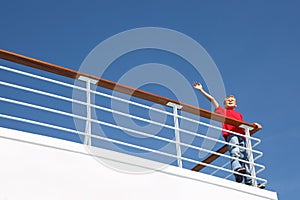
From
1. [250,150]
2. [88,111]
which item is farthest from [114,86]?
[250,150]

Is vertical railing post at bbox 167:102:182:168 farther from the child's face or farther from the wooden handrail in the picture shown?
the child's face

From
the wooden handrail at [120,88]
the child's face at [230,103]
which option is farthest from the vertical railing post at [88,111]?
the child's face at [230,103]

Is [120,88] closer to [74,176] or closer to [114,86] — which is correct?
[114,86]

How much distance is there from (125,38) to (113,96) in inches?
44.7

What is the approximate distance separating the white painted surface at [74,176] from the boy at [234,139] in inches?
20.2

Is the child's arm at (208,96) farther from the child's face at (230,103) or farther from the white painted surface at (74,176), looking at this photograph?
the white painted surface at (74,176)

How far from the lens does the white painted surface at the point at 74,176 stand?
349 cm

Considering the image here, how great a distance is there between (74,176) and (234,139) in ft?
6.32

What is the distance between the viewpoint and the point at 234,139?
5043mm

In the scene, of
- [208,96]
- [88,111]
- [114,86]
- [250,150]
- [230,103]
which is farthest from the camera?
[230,103]

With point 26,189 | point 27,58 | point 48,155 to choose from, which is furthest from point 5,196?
point 27,58

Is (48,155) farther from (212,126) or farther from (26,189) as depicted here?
(212,126)

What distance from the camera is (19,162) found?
3.54m

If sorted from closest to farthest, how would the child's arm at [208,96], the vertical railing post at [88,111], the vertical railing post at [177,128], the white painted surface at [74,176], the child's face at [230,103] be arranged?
1. the white painted surface at [74,176]
2. the vertical railing post at [88,111]
3. the vertical railing post at [177,128]
4. the child's arm at [208,96]
5. the child's face at [230,103]
